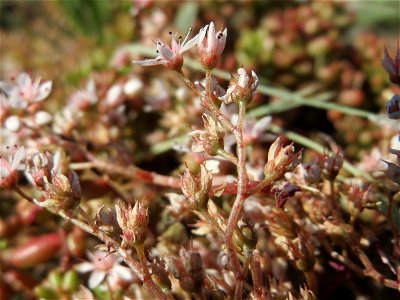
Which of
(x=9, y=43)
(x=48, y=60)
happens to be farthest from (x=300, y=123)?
(x=9, y=43)

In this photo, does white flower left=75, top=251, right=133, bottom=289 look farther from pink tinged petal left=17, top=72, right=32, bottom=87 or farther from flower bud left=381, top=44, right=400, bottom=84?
flower bud left=381, top=44, right=400, bottom=84

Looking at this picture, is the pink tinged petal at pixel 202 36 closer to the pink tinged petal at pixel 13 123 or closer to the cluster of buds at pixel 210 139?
the cluster of buds at pixel 210 139

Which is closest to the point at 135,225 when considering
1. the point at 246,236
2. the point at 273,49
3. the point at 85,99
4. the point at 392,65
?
the point at 246,236

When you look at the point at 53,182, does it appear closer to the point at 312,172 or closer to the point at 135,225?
the point at 135,225

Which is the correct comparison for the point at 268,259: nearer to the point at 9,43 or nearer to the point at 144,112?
the point at 144,112

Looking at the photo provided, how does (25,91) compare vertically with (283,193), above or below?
below

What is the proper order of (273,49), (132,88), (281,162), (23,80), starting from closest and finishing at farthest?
(281,162) → (23,80) → (132,88) → (273,49)
